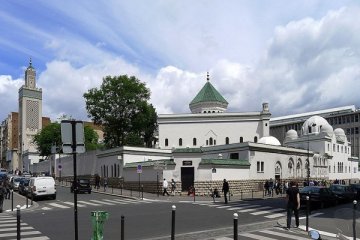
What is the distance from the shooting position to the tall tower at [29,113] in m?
139

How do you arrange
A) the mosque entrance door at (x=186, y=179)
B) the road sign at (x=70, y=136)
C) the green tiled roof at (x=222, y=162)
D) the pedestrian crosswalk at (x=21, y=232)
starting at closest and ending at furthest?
the road sign at (x=70, y=136) → the pedestrian crosswalk at (x=21, y=232) → the mosque entrance door at (x=186, y=179) → the green tiled roof at (x=222, y=162)

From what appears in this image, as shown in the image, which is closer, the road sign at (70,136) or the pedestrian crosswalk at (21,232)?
the road sign at (70,136)

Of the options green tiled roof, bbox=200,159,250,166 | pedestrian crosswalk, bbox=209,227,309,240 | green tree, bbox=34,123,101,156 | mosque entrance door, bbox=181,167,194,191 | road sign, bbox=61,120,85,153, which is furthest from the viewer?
green tree, bbox=34,123,101,156

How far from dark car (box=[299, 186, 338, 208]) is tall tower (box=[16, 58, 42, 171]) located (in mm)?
118232

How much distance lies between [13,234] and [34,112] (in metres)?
133

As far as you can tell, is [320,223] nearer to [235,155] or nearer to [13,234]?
[13,234]

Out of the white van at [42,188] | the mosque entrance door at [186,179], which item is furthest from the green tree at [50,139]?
the white van at [42,188]

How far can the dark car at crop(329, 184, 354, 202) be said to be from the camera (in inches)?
1299

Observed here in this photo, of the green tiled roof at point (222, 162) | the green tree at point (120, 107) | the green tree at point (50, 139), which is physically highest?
the green tree at point (120, 107)

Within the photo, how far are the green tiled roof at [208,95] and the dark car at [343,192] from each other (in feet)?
170

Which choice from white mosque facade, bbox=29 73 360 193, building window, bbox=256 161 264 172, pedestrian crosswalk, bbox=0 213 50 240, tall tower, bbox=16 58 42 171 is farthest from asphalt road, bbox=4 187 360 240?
tall tower, bbox=16 58 42 171

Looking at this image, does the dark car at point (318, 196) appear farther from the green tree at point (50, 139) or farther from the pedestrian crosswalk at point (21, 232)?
the green tree at point (50, 139)

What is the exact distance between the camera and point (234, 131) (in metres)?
78.1

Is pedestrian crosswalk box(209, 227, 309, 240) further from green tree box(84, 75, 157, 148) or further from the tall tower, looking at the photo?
the tall tower
